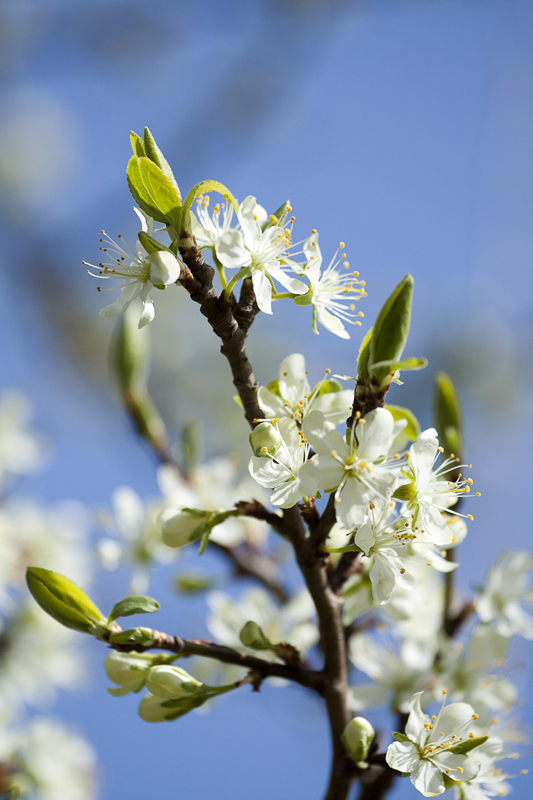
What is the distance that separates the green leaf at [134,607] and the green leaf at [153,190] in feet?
1.43

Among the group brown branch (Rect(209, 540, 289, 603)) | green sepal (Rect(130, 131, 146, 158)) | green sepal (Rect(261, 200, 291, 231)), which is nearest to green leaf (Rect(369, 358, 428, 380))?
Answer: green sepal (Rect(261, 200, 291, 231))

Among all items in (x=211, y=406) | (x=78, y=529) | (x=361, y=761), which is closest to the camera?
(x=361, y=761)

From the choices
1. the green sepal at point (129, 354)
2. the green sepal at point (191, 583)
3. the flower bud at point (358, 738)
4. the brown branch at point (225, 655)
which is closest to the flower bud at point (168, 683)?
the brown branch at point (225, 655)

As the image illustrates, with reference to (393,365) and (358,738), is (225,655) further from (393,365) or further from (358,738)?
(393,365)

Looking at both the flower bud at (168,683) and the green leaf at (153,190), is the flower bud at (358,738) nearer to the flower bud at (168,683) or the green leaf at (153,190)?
the flower bud at (168,683)

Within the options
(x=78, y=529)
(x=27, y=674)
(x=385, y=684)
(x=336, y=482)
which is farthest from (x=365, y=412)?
(x=78, y=529)

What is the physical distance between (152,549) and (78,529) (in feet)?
2.81

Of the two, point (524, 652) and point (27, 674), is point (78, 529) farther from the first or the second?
point (524, 652)

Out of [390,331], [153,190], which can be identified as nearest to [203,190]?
[153,190]

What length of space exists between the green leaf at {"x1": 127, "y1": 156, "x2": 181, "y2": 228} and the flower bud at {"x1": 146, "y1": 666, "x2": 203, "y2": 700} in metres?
0.52

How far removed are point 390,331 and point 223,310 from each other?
0.18 meters

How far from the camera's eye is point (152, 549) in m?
1.36

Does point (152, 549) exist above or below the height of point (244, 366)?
below

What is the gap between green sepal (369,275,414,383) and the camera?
67 centimetres
